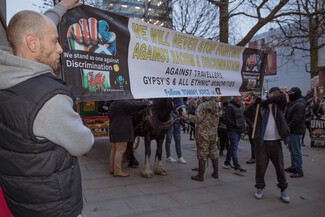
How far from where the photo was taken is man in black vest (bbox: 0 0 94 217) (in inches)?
56.8

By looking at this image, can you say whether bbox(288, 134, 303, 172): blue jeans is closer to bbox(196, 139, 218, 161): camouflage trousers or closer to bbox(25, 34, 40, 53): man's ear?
bbox(196, 139, 218, 161): camouflage trousers

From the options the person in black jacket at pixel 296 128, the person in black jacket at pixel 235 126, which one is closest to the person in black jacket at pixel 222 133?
the person in black jacket at pixel 235 126

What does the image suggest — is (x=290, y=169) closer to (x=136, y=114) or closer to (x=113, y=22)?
(x=136, y=114)

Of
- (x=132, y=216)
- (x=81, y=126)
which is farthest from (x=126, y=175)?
(x=81, y=126)

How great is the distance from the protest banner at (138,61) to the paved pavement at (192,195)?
1936 mm

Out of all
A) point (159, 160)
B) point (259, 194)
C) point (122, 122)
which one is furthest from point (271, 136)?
point (122, 122)

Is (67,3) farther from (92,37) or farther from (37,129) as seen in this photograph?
(37,129)

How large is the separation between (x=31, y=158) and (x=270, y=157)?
4.81m

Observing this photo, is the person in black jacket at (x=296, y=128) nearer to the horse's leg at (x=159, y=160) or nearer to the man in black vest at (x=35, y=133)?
the horse's leg at (x=159, y=160)

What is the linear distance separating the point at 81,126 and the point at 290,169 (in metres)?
7.06

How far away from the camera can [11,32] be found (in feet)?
5.32

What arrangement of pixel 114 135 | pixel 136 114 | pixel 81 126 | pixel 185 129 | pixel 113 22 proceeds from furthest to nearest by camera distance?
pixel 185 129 < pixel 136 114 < pixel 114 135 < pixel 113 22 < pixel 81 126

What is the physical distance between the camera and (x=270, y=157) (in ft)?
17.6

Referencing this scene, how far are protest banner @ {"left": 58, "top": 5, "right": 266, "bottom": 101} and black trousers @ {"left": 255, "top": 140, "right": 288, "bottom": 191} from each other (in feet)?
4.14
